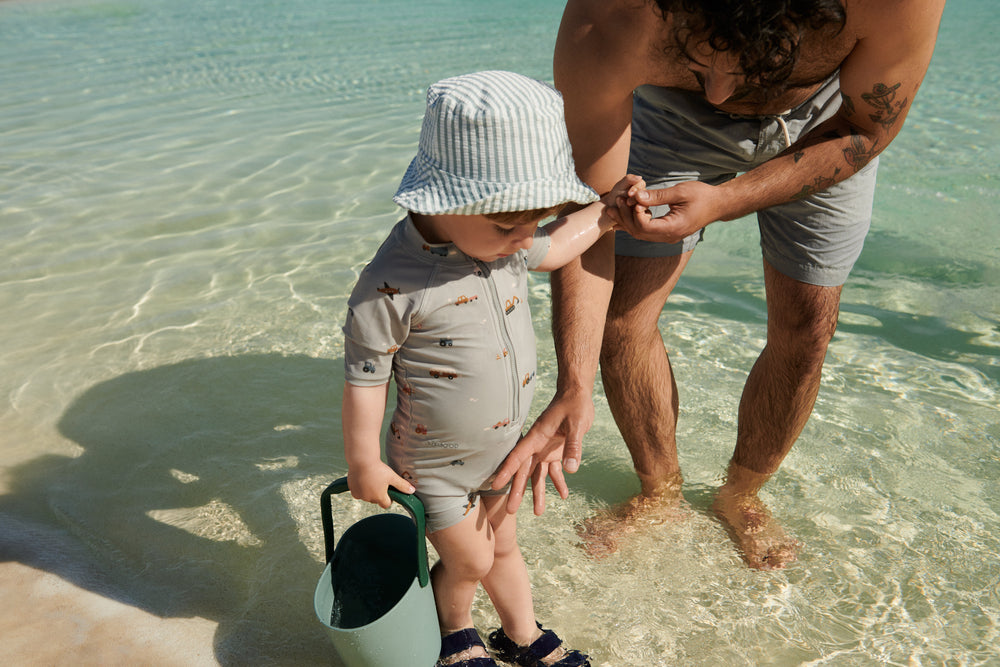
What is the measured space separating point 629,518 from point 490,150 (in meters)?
1.61

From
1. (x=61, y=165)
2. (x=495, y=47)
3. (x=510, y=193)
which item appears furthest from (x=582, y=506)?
(x=495, y=47)

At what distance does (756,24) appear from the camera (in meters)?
1.97

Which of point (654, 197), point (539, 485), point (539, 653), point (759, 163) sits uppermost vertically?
point (654, 197)

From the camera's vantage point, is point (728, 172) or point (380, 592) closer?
point (380, 592)

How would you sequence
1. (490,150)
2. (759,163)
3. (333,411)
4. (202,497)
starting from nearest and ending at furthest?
(490,150) → (759,163) → (202,497) → (333,411)

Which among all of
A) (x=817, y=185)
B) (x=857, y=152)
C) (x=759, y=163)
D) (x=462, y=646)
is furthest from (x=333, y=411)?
(x=857, y=152)

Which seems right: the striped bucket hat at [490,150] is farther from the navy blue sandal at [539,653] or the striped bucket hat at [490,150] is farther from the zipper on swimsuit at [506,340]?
the navy blue sandal at [539,653]

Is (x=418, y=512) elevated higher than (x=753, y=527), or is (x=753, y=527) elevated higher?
(x=418, y=512)

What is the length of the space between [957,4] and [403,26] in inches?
366

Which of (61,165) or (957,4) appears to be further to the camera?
(957,4)

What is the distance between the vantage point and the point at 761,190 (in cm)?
223

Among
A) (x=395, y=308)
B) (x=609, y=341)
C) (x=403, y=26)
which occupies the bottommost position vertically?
(x=403, y=26)

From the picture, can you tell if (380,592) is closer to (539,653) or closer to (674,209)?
(539,653)

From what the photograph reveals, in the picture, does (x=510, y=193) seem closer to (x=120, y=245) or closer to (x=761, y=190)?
(x=761, y=190)
